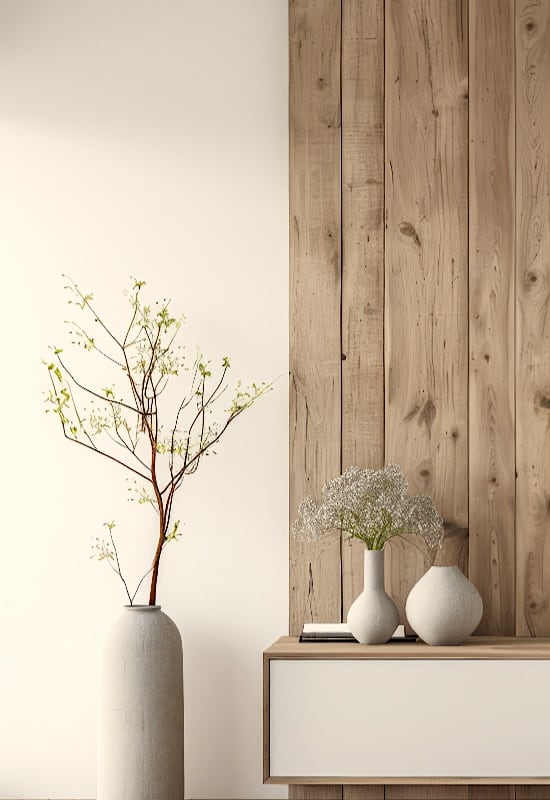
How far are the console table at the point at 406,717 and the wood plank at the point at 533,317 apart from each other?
0.34 m

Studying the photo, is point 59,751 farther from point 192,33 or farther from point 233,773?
point 192,33

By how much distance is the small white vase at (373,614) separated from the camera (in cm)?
241

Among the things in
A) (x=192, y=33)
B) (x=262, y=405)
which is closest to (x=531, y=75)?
(x=192, y=33)

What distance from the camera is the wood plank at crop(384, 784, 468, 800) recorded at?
2561 mm

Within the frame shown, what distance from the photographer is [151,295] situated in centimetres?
276

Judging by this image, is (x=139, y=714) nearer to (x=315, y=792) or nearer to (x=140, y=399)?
(x=315, y=792)

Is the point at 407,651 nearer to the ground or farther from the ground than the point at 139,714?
farther from the ground

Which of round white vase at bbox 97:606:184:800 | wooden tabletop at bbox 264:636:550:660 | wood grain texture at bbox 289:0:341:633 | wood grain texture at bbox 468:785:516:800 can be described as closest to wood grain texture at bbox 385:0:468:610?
wood grain texture at bbox 289:0:341:633

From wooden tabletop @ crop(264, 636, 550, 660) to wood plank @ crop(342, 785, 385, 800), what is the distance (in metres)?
0.43

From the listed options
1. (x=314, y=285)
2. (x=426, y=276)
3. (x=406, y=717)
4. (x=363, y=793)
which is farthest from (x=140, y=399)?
(x=363, y=793)

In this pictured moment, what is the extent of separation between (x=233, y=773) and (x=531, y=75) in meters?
2.11

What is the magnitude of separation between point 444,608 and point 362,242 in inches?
40.3

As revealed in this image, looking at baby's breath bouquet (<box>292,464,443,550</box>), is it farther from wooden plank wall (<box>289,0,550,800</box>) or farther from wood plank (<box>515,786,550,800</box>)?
wood plank (<box>515,786,550,800</box>)

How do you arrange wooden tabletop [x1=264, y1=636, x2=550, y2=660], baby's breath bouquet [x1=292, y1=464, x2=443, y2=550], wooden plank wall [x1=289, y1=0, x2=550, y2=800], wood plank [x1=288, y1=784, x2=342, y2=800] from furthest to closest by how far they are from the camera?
wooden plank wall [x1=289, y1=0, x2=550, y2=800]
wood plank [x1=288, y1=784, x2=342, y2=800]
baby's breath bouquet [x1=292, y1=464, x2=443, y2=550]
wooden tabletop [x1=264, y1=636, x2=550, y2=660]
